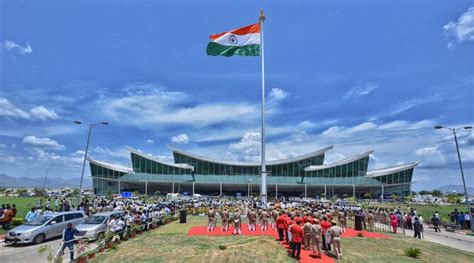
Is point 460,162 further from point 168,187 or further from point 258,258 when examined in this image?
point 168,187

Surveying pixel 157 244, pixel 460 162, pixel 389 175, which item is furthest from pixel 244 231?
pixel 389 175

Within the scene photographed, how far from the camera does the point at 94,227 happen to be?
1702cm

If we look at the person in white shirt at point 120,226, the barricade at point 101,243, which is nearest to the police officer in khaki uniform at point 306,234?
the barricade at point 101,243

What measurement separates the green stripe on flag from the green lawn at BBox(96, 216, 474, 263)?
14272mm

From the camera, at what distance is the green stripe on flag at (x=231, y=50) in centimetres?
2511

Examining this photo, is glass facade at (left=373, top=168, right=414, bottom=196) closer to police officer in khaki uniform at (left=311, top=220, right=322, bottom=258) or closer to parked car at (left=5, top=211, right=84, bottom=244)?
police officer in khaki uniform at (left=311, top=220, right=322, bottom=258)

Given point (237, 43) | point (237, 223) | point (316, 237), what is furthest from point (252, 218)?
point (237, 43)

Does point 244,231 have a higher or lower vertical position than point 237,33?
lower

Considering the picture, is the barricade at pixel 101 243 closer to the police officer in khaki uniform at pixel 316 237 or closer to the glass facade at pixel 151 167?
the police officer in khaki uniform at pixel 316 237

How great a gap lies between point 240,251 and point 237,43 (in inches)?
665

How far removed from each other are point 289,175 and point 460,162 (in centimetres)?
4436

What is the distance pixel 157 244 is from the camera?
15703mm

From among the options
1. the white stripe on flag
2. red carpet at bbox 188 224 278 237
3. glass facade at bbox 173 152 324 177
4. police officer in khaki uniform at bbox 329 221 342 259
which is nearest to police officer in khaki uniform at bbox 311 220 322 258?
police officer in khaki uniform at bbox 329 221 342 259

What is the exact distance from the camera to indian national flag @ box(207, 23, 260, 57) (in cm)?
2511
